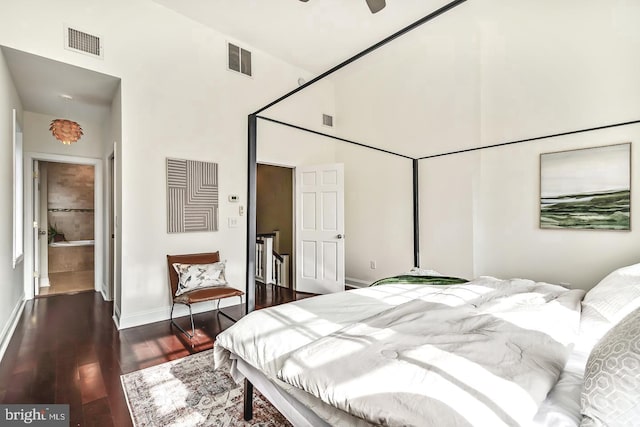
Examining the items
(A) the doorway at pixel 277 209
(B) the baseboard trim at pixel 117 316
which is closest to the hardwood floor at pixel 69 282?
(B) the baseboard trim at pixel 117 316

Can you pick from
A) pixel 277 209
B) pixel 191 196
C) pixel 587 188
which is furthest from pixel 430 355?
pixel 277 209

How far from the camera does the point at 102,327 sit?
124 inches

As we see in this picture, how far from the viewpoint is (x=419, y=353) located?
3.71 feet

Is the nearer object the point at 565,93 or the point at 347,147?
the point at 565,93

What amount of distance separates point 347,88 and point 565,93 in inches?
121

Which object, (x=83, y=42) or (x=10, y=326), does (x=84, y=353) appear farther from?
(x=83, y=42)

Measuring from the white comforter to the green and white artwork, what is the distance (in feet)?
5.23

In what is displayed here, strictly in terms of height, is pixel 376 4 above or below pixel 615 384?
above

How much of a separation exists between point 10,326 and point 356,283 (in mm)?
4128

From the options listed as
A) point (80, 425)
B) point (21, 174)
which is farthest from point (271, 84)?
point (80, 425)

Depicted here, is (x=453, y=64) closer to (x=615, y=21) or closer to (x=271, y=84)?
(x=615, y=21)

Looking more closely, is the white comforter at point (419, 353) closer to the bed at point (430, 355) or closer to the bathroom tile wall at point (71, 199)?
the bed at point (430, 355)

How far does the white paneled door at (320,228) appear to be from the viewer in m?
4.50

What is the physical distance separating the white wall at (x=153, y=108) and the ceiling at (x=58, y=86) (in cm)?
13
